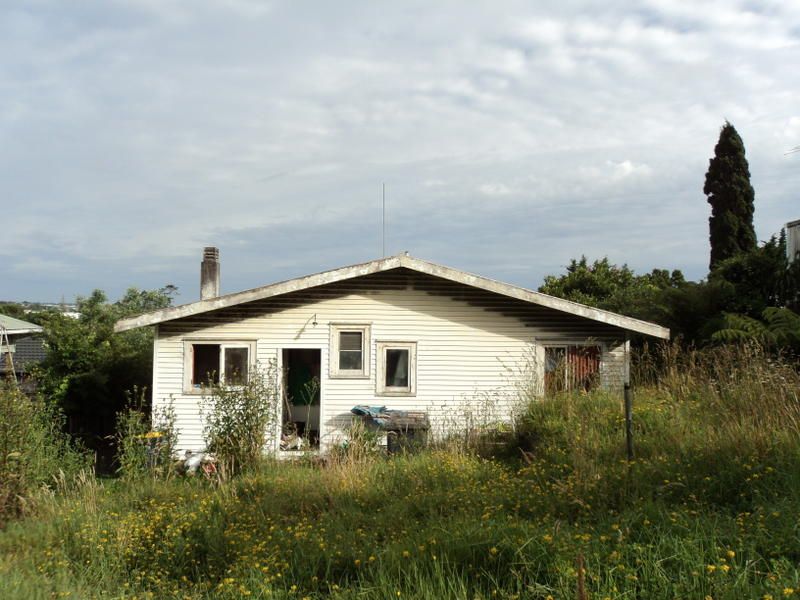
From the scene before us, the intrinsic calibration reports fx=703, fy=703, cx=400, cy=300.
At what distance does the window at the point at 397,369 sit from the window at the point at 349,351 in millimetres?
332

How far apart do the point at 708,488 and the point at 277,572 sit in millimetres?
3680

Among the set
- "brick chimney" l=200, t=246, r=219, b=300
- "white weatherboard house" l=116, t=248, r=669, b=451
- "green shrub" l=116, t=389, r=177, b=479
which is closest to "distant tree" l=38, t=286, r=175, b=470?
"brick chimney" l=200, t=246, r=219, b=300

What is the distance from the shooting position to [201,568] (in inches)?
252

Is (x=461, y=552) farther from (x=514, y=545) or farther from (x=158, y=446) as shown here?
(x=158, y=446)

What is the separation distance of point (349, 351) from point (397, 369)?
1.07m

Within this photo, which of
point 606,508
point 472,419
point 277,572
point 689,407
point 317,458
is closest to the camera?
point 277,572

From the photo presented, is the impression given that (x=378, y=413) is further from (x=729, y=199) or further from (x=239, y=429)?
(x=729, y=199)

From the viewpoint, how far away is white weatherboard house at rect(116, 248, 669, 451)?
1431cm

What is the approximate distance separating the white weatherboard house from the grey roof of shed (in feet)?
0.19

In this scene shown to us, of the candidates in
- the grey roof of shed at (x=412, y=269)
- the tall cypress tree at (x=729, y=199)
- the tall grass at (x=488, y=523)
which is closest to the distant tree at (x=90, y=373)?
the grey roof of shed at (x=412, y=269)

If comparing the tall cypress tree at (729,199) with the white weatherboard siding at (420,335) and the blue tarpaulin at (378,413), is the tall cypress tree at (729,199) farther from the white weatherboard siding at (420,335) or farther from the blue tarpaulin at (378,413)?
the blue tarpaulin at (378,413)

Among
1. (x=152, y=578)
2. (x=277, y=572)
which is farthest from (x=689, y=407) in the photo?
(x=152, y=578)

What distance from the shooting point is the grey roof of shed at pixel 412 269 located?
13.8 m

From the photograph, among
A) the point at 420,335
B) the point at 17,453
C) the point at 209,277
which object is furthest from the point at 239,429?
the point at 209,277
